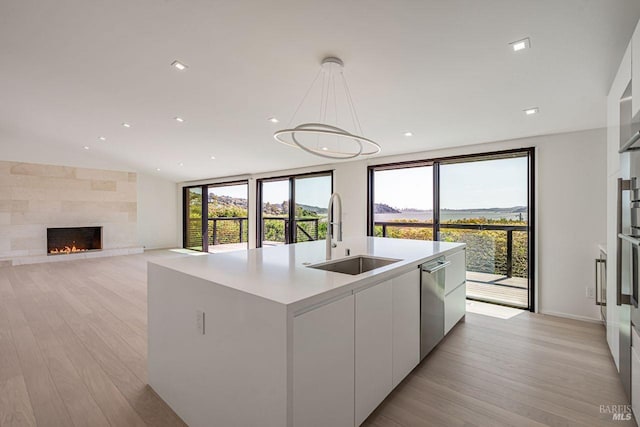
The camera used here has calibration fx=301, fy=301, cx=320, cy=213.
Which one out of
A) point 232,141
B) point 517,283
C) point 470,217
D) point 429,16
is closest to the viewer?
point 429,16

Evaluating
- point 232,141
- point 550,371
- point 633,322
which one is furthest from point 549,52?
point 232,141

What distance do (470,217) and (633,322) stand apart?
2583 millimetres

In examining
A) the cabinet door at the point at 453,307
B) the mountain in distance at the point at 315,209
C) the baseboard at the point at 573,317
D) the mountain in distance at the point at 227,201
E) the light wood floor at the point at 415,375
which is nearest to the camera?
the light wood floor at the point at 415,375

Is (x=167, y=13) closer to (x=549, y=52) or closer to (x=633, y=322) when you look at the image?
(x=549, y=52)

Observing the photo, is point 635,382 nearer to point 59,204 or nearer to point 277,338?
point 277,338

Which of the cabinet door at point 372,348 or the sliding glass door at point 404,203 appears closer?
the cabinet door at point 372,348

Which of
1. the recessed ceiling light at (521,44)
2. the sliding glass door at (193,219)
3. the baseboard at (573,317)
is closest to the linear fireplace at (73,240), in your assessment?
the sliding glass door at (193,219)

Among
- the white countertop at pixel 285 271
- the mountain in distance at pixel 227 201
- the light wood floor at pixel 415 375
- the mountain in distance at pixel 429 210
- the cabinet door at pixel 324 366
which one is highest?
the mountain in distance at pixel 227 201

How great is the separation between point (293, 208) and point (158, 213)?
4.92m

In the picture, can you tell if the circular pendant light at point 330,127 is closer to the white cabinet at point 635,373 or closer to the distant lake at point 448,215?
the distant lake at point 448,215

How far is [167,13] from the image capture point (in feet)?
7.51

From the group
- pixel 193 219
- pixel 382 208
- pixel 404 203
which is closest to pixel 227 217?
pixel 193 219

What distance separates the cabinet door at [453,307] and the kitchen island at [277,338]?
0.69m

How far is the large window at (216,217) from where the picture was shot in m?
8.01
